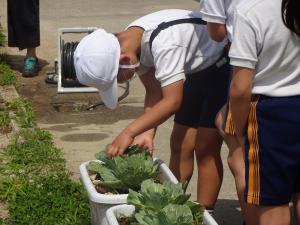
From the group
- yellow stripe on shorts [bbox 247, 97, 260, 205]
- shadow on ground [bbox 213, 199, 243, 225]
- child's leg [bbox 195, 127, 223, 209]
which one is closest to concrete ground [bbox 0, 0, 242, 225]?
shadow on ground [bbox 213, 199, 243, 225]

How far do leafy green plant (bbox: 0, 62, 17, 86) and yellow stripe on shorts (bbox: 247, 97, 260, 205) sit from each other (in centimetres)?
463

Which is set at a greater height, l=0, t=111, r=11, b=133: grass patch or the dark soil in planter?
the dark soil in planter

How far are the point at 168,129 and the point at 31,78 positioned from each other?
228cm

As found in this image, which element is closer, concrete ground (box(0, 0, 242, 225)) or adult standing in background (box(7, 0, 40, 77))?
concrete ground (box(0, 0, 242, 225))

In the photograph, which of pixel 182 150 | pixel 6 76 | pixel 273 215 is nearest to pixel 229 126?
pixel 273 215

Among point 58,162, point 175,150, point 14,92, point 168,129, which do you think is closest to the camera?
point 175,150

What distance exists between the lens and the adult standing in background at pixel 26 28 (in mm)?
7633

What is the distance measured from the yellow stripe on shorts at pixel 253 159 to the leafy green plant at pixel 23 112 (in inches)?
126

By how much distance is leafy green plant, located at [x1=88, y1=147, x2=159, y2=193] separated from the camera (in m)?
3.26

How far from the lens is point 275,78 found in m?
2.83

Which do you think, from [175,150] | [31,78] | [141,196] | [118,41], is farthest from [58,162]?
[31,78]

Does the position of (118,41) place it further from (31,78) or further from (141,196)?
(31,78)

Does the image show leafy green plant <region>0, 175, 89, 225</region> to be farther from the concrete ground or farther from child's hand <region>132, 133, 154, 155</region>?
child's hand <region>132, 133, 154, 155</region>

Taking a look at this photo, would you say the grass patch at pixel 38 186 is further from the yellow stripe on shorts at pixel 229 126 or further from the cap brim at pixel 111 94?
the yellow stripe on shorts at pixel 229 126
